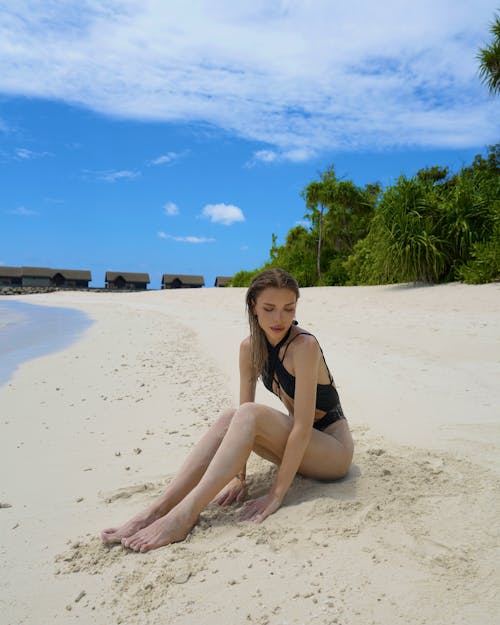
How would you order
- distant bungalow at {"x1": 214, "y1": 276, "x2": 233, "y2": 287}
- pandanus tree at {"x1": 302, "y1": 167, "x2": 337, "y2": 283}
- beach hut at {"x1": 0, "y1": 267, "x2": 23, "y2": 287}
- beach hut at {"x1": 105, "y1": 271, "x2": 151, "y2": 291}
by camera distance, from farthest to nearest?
beach hut at {"x1": 105, "y1": 271, "x2": 151, "y2": 291}, beach hut at {"x1": 0, "y1": 267, "x2": 23, "y2": 287}, distant bungalow at {"x1": 214, "y1": 276, "x2": 233, "y2": 287}, pandanus tree at {"x1": 302, "y1": 167, "x2": 337, "y2": 283}

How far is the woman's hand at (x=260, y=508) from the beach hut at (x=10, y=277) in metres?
66.7

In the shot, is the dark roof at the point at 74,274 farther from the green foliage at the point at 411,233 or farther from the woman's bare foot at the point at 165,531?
the woman's bare foot at the point at 165,531

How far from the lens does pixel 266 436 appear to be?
2.87 metres

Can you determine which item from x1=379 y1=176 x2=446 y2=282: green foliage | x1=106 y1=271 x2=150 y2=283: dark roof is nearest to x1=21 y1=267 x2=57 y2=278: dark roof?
x1=106 y1=271 x2=150 y2=283: dark roof

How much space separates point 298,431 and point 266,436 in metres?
0.17

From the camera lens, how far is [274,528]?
2.62 meters

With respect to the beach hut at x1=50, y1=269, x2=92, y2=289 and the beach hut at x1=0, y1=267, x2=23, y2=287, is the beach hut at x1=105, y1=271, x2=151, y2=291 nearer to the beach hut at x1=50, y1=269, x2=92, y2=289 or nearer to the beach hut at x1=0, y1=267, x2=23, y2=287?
the beach hut at x1=50, y1=269, x2=92, y2=289

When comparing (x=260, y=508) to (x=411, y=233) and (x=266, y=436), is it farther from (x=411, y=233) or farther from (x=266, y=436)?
(x=411, y=233)

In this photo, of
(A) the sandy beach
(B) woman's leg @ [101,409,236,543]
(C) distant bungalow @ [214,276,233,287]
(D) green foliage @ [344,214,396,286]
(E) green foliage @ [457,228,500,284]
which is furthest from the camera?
(C) distant bungalow @ [214,276,233,287]

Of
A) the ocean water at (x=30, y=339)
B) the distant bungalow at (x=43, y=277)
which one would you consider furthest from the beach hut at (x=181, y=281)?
the ocean water at (x=30, y=339)

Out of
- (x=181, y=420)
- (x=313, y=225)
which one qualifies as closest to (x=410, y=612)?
(x=181, y=420)

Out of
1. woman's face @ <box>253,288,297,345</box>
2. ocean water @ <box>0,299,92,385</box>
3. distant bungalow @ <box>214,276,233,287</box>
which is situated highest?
distant bungalow @ <box>214,276,233,287</box>

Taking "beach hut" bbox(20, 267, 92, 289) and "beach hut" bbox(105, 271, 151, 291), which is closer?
"beach hut" bbox(20, 267, 92, 289)

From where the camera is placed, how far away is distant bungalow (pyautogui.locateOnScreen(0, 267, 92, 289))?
208ft
